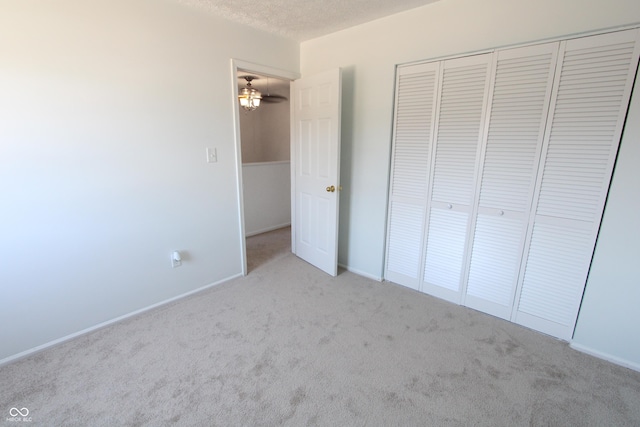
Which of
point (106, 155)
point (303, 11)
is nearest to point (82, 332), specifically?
point (106, 155)

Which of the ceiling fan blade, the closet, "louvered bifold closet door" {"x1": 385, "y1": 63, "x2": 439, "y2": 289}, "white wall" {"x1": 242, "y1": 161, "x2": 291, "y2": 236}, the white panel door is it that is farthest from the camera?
the ceiling fan blade

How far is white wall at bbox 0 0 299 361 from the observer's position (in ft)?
5.86

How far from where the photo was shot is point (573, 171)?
6.41 feet

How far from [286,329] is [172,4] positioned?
8.20 feet

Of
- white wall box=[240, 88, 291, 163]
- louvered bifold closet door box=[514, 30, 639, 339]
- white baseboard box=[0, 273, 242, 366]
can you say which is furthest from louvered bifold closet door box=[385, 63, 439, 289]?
white wall box=[240, 88, 291, 163]

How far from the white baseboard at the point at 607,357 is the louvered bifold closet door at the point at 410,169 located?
1143mm

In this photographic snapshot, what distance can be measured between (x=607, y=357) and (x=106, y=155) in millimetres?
3517

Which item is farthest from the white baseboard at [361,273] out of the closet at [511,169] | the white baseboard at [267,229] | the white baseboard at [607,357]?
the white baseboard at [267,229]

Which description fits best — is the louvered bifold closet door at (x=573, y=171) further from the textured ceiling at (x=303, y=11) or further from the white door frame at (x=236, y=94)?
the white door frame at (x=236, y=94)

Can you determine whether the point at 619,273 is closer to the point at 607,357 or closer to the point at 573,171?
the point at 607,357

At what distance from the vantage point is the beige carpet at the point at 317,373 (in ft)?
5.12

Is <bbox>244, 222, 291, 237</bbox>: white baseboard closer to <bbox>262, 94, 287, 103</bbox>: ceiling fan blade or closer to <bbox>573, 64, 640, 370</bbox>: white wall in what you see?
<bbox>262, 94, 287, 103</bbox>: ceiling fan blade

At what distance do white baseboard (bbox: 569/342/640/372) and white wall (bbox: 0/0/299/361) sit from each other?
286 centimetres

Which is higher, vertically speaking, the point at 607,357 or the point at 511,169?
the point at 511,169
